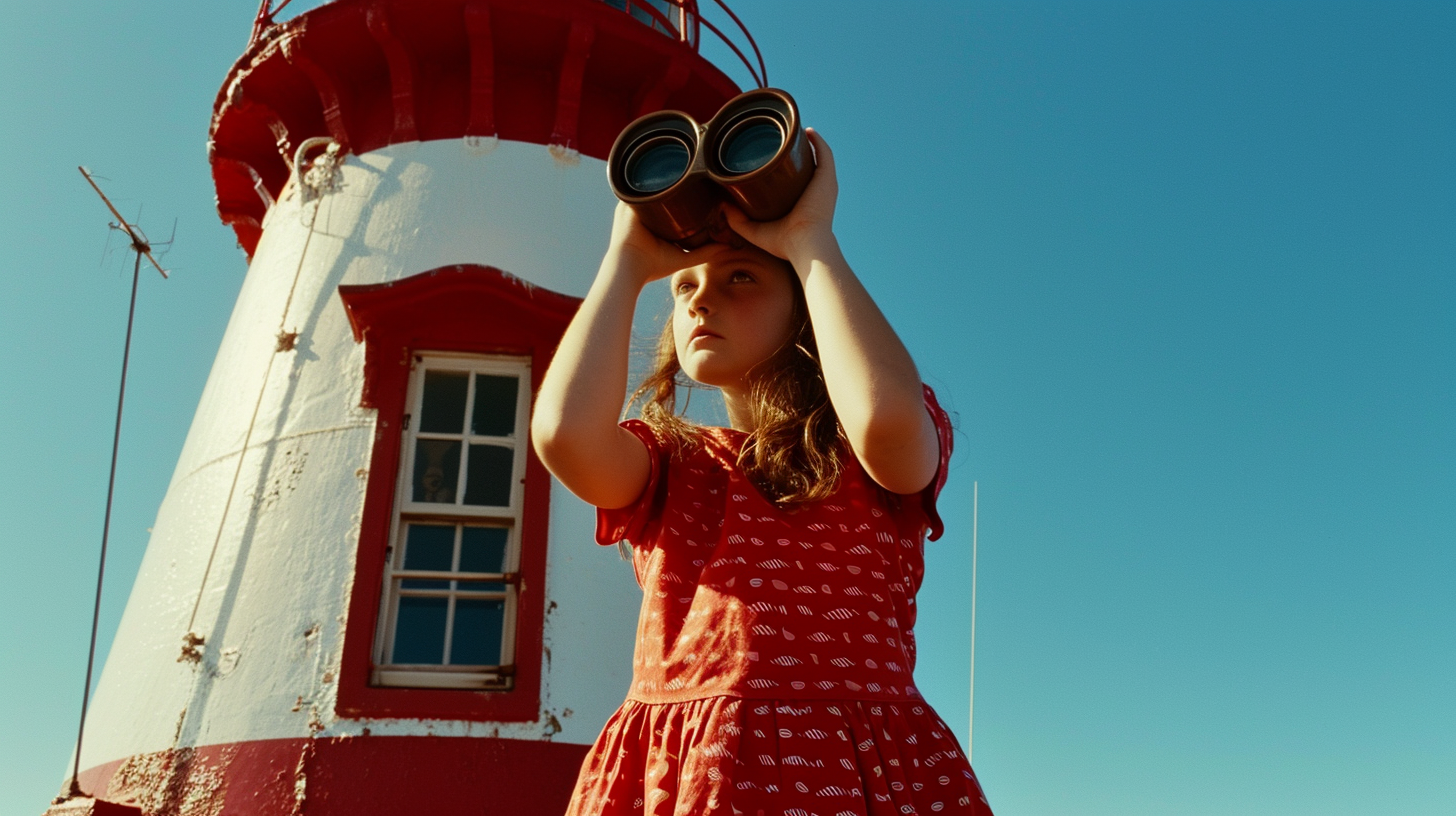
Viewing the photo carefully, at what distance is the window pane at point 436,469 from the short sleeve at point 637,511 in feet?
9.91

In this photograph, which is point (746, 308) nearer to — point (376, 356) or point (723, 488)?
point (723, 488)

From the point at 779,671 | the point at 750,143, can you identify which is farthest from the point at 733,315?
the point at 779,671

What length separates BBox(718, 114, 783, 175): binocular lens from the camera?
1946 millimetres

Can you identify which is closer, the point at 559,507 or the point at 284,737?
the point at 284,737

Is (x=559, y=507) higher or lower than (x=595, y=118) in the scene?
lower

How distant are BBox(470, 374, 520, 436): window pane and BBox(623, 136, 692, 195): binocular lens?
3.14 meters

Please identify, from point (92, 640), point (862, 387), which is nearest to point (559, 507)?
point (92, 640)

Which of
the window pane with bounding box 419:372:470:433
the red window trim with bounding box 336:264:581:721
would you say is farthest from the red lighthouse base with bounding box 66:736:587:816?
the window pane with bounding box 419:372:470:433

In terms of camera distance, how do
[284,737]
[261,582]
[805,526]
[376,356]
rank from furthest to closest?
[376,356], [261,582], [284,737], [805,526]

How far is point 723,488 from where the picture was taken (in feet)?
6.65

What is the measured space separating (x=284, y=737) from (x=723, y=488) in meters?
3.07

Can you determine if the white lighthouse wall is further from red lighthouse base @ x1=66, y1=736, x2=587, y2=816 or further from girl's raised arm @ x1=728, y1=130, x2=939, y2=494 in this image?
girl's raised arm @ x1=728, y1=130, x2=939, y2=494

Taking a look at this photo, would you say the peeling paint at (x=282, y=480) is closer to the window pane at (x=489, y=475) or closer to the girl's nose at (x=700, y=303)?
the window pane at (x=489, y=475)

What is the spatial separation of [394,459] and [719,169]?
3.34 metres
